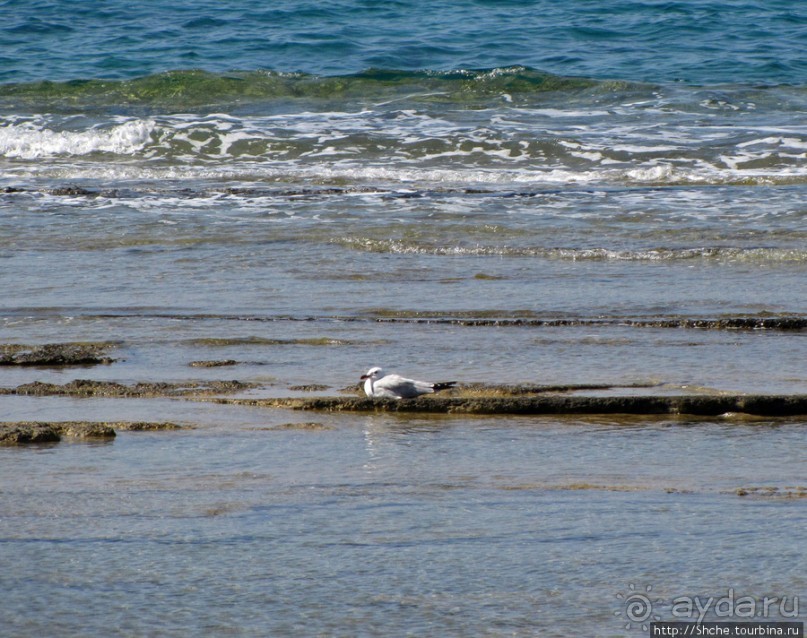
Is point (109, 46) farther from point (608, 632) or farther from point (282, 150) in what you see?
point (608, 632)

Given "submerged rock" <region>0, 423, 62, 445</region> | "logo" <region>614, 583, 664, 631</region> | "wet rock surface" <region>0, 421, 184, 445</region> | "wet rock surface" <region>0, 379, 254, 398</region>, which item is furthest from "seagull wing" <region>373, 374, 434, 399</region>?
"logo" <region>614, 583, 664, 631</region>

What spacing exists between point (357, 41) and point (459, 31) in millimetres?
1827

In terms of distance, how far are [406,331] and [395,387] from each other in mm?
1407

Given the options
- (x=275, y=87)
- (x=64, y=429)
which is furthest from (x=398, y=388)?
(x=275, y=87)

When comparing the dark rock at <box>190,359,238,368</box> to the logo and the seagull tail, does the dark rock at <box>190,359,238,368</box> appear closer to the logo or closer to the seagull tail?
the seagull tail

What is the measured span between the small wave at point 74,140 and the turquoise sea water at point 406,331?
0.16 ft

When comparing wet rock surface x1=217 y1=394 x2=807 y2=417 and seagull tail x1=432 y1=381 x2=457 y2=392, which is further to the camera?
seagull tail x1=432 y1=381 x2=457 y2=392

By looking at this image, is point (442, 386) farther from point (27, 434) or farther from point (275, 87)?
point (275, 87)

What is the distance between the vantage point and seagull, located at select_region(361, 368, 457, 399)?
4645 mm

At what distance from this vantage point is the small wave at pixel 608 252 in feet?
25.5

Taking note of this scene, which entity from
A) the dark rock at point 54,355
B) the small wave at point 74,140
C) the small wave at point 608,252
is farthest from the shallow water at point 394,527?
the small wave at point 74,140

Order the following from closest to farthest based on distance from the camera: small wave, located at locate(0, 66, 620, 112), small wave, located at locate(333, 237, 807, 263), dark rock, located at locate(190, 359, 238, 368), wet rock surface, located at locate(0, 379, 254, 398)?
wet rock surface, located at locate(0, 379, 254, 398)
dark rock, located at locate(190, 359, 238, 368)
small wave, located at locate(333, 237, 807, 263)
small wave, located at locate(0, 66, 620, 112)

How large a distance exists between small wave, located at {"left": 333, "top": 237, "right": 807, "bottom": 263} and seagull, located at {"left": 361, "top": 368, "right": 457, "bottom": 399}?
10.9 ft

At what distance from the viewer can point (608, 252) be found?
26.2 feet
